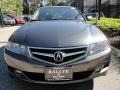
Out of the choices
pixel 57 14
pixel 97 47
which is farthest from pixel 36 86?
Answer: pixel 57 14

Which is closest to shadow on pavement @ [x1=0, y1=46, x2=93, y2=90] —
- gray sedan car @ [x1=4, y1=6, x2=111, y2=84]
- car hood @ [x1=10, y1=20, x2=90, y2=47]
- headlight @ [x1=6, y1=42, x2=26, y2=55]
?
gray sedan car @ [x1=4, y1=6, x2=111, y2=84]

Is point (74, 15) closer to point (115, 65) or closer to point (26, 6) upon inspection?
point (115, 65)

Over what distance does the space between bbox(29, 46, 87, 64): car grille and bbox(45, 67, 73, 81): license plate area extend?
Answer: 0.11 metres

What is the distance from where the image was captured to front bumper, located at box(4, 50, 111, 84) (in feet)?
15.4

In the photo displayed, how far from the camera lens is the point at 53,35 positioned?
5.10m

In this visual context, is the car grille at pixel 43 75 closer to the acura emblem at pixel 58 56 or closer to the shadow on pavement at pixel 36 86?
the acura emblem at pixel 58 56

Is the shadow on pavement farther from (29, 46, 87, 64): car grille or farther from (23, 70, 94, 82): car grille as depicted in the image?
(29, 46, 87, 64): car grille

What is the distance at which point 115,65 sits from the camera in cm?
695

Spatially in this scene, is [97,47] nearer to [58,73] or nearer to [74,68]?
[74,68]

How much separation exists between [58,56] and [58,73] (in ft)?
0.82

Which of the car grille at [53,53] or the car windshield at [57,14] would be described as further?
the car windshield at [57,14]

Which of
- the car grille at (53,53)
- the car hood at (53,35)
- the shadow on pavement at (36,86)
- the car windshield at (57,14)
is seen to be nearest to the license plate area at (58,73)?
the car grille at (53,53)

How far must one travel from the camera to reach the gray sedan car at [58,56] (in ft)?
15.3

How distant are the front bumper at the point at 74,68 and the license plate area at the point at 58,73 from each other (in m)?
0.06
